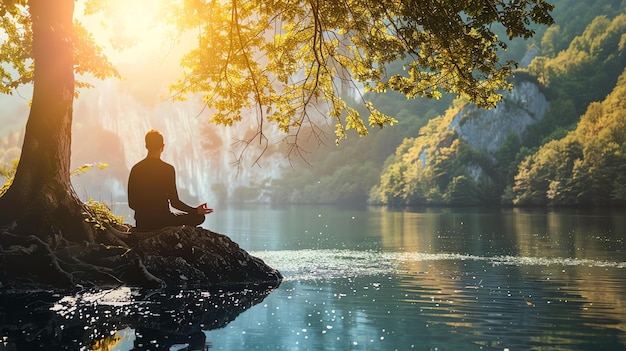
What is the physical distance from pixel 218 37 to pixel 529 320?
10.3 m

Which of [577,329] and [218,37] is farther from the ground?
[218,37]

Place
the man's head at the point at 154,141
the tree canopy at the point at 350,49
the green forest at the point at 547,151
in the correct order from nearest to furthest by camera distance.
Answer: the tree canopy at the point at 350,49
the man's head at the point at 154,141
the green forest at the point at 547,151

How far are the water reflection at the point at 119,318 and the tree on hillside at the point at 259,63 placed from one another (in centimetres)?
250

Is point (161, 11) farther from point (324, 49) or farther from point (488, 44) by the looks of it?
point (488, 44)

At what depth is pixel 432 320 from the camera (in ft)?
32.4

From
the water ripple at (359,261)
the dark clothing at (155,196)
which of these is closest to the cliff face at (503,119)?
the water ripple at (359,261)

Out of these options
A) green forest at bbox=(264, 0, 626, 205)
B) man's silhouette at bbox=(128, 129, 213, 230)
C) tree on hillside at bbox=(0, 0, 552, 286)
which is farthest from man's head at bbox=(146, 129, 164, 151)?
green forest at bbox=(264, 0, 626, 205)

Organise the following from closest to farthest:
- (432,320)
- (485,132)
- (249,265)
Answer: (432,320)
(249,265)
(485,132)

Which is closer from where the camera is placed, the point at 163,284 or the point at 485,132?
the point at 163,284

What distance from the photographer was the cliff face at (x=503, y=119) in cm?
13550

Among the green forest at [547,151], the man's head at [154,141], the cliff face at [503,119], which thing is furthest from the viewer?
the cliff face at [503,119]

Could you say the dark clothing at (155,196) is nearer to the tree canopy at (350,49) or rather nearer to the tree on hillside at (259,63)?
the tree on hillside at (259,63)

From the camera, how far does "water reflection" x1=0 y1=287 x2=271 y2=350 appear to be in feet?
26.3

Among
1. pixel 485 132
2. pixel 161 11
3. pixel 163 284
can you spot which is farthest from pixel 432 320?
pixel 485 132
